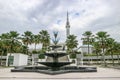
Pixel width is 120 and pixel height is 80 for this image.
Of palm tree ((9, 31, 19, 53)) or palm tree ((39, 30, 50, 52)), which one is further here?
palm tree ((39, 30, 50, 52))

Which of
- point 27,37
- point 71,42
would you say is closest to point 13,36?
point 27,37

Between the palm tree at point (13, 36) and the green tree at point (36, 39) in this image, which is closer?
the palm tree at point (13, 36)

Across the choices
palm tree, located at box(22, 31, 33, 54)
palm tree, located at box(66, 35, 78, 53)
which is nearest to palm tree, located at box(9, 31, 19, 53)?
palm tree, located at box(22, 31, 33, 54)

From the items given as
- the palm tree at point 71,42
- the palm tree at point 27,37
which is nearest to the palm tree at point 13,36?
the palm tree at point 27,37

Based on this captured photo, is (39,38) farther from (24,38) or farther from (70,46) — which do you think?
(70,46)

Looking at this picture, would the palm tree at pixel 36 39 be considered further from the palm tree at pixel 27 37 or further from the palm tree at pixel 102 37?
the palm tree at pixel 102 37

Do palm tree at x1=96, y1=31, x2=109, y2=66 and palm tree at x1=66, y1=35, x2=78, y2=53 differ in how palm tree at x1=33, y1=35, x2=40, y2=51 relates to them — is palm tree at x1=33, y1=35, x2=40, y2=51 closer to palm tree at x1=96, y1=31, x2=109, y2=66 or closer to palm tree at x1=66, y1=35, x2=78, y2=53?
palm tree at x1=66, y1=35, x2=78, y2=53

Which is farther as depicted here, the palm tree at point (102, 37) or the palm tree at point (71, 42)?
the palm tree at point (71, 42)

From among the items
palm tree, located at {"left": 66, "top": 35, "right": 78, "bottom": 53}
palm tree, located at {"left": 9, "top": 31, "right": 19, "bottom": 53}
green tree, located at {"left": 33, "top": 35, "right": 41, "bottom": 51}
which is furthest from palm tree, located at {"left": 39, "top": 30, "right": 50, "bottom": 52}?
palm tree, located at {"left": 9, "top": 31, "right": 19, "bottom": 53}

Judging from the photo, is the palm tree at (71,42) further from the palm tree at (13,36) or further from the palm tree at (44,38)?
the palm tree at (13,36)

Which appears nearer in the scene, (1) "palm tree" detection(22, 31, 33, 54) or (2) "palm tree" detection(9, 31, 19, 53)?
(2) "palm tree" detection(9, 31, 19, 53)

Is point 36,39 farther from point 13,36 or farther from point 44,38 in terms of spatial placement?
point 13,36

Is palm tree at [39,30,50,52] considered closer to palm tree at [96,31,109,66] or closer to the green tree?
the green tree

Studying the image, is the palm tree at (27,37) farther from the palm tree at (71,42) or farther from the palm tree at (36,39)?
the palm tree at (71,42)
